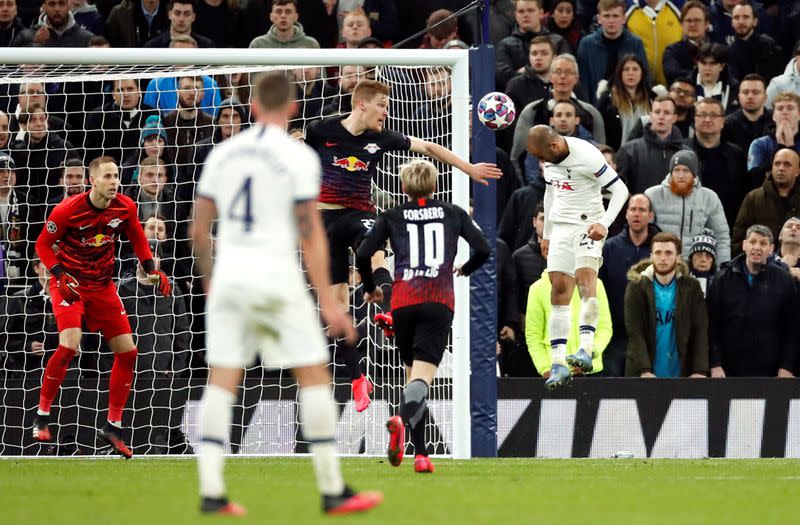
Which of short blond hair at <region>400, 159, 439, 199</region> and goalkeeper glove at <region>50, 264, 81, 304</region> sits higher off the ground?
short blond hair at <region>400, 159, 439, 199</region>

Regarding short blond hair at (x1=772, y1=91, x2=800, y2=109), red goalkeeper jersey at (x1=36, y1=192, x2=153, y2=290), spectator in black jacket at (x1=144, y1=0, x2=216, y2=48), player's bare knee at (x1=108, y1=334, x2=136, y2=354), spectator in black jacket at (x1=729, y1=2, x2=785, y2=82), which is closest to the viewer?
red goalkeeper jersey at (x1=36, y1=192, x2=153, y2=290)

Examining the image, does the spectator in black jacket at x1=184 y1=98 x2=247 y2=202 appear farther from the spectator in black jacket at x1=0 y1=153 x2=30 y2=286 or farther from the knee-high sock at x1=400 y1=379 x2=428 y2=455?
the knee-high sock at x1=400 y1=379 x2=428 y2=455

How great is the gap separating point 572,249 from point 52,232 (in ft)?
16.0

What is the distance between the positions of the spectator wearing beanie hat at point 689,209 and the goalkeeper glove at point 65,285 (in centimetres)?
629

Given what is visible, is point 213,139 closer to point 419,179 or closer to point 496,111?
point 496,111

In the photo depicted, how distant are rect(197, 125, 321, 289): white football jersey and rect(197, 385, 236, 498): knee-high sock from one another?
631 mm

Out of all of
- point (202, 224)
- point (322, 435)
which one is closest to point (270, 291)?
point (202, 224)

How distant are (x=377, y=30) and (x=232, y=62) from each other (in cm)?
546

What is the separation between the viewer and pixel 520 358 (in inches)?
574

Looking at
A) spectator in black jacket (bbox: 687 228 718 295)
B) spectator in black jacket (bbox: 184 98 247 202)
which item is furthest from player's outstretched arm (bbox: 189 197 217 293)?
spectator in black jacket (bbox: 687 228 718 295)

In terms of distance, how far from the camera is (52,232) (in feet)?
41.6

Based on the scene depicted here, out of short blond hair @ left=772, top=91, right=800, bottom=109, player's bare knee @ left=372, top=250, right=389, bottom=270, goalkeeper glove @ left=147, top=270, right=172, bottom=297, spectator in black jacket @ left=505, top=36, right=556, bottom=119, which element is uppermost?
spectator in black jacket @ left=505, top=36, right=556, bottom=119

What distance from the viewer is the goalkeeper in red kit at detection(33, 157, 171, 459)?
12.6 m

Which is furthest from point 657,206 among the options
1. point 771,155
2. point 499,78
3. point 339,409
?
point 339,409
